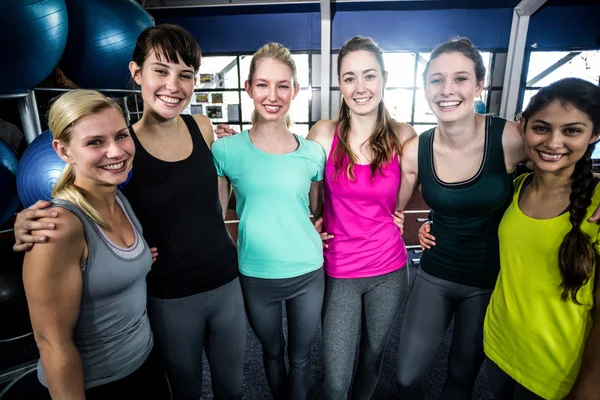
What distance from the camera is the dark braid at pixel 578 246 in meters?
0.83

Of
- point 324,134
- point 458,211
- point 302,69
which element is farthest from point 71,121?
point 302,69

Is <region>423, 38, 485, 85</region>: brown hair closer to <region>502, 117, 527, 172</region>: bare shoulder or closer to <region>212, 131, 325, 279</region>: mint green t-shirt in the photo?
<region>502, 117, 527, 172</region>: bare shoulder

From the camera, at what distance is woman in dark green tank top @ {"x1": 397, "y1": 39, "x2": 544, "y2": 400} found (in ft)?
4.03

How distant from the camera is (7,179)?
1.80 meters

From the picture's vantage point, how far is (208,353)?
1.30 meters

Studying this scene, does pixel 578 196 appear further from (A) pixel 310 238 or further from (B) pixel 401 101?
(B) pixel 401 101

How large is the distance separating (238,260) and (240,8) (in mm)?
6114

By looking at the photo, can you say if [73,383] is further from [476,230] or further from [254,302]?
[476,230]

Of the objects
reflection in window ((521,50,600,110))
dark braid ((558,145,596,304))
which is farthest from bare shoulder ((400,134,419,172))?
reflection in window ((521,50,600,110))

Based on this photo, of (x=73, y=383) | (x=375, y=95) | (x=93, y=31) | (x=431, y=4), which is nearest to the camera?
(x=73, y=383)

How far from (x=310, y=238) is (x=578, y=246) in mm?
814

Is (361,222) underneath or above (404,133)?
underneath

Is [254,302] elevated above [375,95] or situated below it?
below

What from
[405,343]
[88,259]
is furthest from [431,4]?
[88,259]
